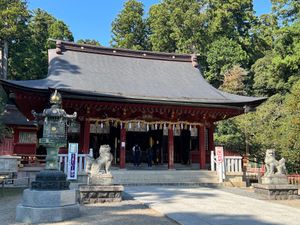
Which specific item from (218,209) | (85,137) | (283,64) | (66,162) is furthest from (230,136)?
(218,209)

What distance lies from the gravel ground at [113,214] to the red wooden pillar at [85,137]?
19.0 feet

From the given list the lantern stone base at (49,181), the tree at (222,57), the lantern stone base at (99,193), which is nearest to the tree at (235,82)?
the tree at (222,57)

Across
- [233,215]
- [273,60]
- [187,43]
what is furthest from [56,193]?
[187,43]

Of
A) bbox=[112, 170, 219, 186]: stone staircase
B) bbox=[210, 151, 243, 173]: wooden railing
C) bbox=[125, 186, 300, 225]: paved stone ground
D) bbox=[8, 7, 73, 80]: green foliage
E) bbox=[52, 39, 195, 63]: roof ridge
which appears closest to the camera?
bbox=[125, 186, 300, 225]: paved stone ground

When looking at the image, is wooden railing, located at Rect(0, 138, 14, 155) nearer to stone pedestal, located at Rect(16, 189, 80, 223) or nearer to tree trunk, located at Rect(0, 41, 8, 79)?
tree trunk, located at Rect(0, 41, 8, 79)

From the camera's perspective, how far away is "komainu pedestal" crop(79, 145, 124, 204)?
30.1 ft

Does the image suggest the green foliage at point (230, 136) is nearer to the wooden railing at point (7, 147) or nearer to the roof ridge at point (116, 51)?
the roof ridge at point (116, 51)

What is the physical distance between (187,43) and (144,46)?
30.9ft

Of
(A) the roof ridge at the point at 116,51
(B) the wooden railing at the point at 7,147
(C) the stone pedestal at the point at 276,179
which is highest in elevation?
(A) the roof ridge at the point at 116,51

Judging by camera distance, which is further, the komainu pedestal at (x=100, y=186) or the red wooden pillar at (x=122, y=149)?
the red wooden pillar at (x=122, y=149)

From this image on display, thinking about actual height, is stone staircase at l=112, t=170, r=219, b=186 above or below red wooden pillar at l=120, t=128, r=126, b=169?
below

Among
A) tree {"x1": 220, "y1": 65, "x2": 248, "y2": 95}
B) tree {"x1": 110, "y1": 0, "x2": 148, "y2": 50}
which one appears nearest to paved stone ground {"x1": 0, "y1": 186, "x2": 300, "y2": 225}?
tree {"x1": 220, "y1": 65, "x2": 248, "y2": 95}

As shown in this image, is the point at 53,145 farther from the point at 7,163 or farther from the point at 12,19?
the point at 12,19

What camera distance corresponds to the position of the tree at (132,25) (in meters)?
45.3
